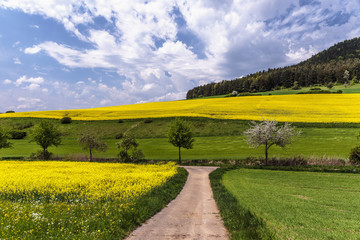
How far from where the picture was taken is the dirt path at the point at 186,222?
7.82m

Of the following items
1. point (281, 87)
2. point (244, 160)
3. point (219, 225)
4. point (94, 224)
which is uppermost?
point (281, 87)

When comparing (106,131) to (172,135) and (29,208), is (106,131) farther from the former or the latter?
(29,208)

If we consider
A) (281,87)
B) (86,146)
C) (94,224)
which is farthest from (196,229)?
(281,87)

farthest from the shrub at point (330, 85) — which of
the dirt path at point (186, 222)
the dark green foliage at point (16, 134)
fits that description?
the dark green foliage at point (16, 134)

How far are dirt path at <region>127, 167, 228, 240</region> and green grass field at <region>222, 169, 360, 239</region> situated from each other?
2112 millimetres

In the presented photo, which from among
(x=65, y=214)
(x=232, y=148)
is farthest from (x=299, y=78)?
(x=65, y=214)

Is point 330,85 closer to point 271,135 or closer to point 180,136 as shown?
point 271,135

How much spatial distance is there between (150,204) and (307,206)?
9145 millimetres

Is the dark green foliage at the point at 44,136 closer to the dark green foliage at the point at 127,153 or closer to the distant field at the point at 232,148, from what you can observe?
the distant field at the point at 232,148

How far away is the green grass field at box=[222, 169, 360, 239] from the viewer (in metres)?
7.78

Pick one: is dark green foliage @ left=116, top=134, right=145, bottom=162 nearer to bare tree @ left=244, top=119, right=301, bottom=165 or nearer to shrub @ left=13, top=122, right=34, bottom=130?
bare tree @ left=244, top=119, right=301, bottom=165

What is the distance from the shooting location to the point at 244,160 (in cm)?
3025

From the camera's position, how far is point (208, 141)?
4297 cm

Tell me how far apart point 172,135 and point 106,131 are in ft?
94.1
